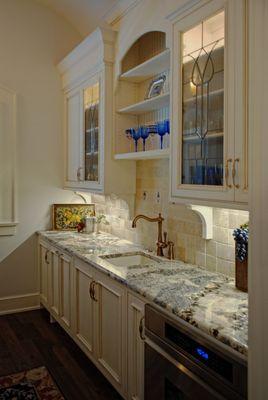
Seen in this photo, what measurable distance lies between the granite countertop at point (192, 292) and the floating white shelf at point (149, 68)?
137cm

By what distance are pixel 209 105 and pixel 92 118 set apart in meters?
1.65

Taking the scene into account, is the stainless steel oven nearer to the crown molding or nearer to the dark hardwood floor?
the dark hardwood floor

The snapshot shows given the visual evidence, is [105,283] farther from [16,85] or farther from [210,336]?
[16,85]

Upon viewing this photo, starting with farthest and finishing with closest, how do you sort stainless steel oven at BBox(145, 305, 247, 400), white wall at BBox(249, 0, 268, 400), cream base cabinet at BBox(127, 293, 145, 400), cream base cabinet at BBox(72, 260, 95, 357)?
cream base cabinet at BBox(72, 260, 95, 357)
cream base cabinet at BBox(127, 293, 145, 400)
stainless steel oven at BBox(145, 305, 247, 400)
white wall at BBox(249, 0, 268, 400)

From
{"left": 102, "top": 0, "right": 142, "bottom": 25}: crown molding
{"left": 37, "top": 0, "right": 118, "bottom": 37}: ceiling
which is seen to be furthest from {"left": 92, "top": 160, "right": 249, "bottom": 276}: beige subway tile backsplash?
{"left": 37, "top": 0, "right": 118, "bottom": 37}: ceiling

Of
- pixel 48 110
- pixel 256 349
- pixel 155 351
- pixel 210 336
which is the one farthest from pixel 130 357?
pixel 48 110

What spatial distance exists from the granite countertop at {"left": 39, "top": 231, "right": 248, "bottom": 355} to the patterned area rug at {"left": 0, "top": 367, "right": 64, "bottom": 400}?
90 centimetres

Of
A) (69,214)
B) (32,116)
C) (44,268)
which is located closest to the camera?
(44,268)

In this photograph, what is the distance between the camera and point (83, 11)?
3654 mm

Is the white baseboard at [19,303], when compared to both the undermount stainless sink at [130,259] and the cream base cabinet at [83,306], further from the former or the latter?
the undermount stainless sink at [130,259]

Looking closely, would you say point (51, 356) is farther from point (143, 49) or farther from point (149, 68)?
point (143, 49)

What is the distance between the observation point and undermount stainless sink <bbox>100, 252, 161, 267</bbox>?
9.17 ft

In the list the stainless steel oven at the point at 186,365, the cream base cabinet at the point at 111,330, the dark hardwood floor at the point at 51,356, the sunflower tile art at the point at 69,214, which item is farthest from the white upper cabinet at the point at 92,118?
the stainless steel oven at the point at 186,365

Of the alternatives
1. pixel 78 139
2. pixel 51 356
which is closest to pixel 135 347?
pixel 51 356
